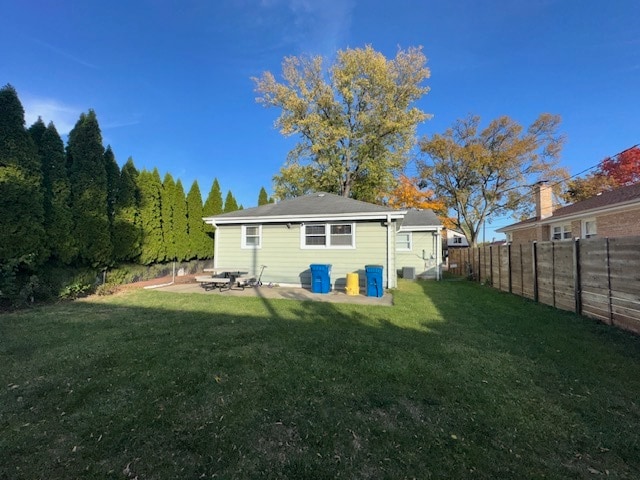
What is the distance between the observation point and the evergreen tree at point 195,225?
584 inches

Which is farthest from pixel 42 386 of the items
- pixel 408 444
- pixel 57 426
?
pixel 408 444

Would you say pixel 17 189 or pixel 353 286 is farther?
pixel 353 286

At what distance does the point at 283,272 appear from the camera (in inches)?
457

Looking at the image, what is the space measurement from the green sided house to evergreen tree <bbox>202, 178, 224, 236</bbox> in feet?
12.7

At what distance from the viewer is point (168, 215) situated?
13.2 metres

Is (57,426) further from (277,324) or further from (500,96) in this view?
(500,96)

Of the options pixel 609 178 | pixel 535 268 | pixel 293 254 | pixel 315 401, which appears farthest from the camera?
pixel 609 178

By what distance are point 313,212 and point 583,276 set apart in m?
7.83

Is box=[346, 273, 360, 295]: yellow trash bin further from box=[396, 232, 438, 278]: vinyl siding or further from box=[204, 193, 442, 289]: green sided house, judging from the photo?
box=[396, 232, 438, 278]: vinyl siding

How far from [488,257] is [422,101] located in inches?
537

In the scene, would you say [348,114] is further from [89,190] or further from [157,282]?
[89,190]

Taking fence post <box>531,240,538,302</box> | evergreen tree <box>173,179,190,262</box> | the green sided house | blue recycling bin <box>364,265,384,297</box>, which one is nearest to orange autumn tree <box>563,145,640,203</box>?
fence post <box>531,240,538,302</box>

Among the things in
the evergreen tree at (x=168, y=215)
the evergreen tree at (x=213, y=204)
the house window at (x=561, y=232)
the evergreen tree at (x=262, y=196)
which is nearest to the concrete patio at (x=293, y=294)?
the evergreen tree at (x=168, y=215)

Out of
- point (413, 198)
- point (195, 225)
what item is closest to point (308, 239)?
point (195, 225)
